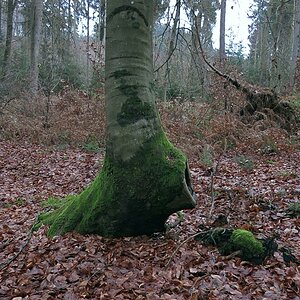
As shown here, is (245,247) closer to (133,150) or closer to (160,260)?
(160,260)

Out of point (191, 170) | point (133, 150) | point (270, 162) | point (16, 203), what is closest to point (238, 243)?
point (133, 150)

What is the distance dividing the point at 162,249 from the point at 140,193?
27.2 inches

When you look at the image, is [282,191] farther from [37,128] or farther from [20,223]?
[37,128]

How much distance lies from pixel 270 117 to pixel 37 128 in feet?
27.3

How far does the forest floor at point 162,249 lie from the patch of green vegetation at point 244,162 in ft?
0.16

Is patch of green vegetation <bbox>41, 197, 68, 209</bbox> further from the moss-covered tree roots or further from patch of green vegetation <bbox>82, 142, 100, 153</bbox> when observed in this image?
patch of green vegetation <bbox>82, 142, 100, 153</bbox>

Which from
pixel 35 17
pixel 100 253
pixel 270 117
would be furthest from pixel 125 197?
pixel 35 17

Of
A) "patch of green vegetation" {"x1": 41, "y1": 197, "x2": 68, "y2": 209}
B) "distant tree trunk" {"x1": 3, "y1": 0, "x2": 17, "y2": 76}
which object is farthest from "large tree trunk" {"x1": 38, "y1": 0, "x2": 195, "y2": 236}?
"distant tree trunk" {"x1": 3, "y1": 0, "x2": 17, "y2": 76}

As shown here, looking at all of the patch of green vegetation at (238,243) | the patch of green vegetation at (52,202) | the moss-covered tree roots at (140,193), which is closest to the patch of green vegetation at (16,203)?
the patch of green vegetation at (52,202)

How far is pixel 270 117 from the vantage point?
517 inches

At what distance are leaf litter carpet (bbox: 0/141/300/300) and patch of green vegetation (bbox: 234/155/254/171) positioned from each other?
1.90 meters

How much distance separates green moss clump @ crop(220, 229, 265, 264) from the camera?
4.18 metres

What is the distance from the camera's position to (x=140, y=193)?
452 centimetres

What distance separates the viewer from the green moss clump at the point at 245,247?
418cm
